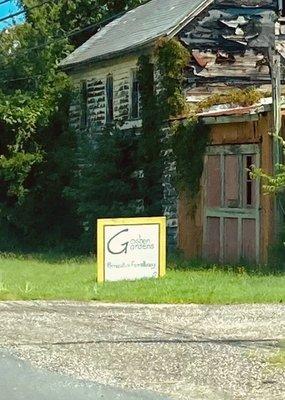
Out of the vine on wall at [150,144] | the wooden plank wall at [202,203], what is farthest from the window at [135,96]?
the wooden plank wall at [202,203]

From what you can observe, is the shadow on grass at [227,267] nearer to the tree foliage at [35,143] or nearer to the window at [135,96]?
the window at [135,96]

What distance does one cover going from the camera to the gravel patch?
9555mm

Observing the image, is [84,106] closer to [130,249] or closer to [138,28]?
[138,28]

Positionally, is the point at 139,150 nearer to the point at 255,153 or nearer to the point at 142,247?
the point at 255,153

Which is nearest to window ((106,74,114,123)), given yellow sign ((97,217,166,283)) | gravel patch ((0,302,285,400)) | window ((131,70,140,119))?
window ((131,70,140,119))

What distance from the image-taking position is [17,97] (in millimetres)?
31844

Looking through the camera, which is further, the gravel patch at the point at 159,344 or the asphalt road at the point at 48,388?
the gravel patch at the point at 159,344

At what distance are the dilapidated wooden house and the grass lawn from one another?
8.09ft

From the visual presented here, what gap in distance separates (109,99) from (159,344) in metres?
20.2

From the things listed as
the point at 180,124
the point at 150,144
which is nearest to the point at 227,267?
the point at 180,124

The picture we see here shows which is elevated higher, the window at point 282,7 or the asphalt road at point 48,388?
the window at point 282,7

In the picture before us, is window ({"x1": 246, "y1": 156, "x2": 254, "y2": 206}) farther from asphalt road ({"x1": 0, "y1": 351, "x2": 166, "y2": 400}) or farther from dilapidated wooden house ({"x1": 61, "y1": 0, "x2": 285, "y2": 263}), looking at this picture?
asphalt road ({"x1": 0, "y1": 351, "x2": 166, "y2": 400})

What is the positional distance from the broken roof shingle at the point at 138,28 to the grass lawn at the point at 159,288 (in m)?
8.67

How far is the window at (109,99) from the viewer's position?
31000mm
